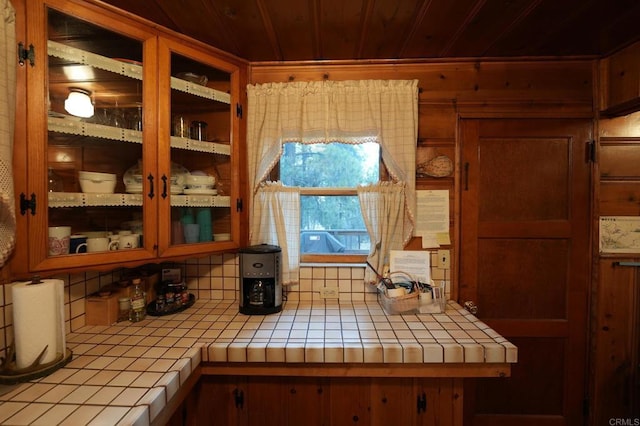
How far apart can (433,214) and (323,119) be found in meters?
0.82

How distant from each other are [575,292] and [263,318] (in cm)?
173

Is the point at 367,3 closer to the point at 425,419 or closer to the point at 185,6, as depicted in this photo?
the point at 185,6

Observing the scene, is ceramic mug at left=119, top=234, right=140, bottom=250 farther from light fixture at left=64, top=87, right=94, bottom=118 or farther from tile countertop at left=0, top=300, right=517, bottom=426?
light fixture at left=64, top=87, right=94, bottom=118

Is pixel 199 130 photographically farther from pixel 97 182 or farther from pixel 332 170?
pixel 332 170

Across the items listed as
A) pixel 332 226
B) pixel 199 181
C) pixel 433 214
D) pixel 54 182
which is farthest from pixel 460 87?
pixel 54 182

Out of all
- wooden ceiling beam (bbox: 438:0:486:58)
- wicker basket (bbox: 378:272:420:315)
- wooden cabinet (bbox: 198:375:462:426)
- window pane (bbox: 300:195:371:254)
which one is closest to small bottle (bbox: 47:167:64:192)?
wooden cabinet (bbox: 198:375:462:426)

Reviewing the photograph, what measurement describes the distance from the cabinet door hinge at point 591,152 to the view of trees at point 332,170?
1.16 meters

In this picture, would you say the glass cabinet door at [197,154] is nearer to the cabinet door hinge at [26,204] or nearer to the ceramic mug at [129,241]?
the ceramic mug at [129,241]

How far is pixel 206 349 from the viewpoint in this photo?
43.7 inches

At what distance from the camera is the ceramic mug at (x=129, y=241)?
3.90 ft

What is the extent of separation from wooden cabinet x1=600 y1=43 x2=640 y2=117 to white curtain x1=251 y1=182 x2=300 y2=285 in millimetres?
1758

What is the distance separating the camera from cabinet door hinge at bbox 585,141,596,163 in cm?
155

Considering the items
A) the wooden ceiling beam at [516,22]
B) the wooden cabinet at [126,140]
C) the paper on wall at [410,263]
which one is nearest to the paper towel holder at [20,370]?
the wooden cabinet at [126,140]

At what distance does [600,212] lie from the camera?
1559 mm
